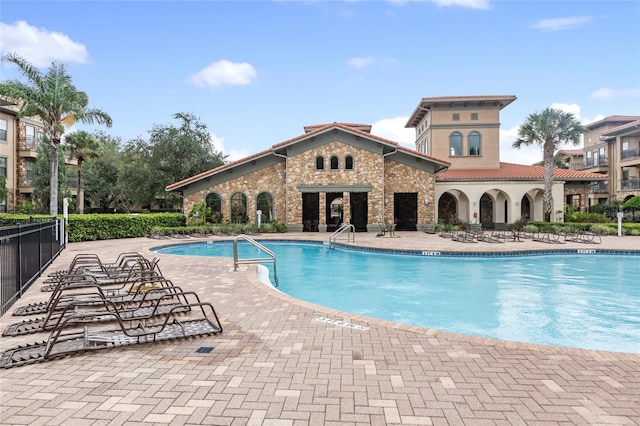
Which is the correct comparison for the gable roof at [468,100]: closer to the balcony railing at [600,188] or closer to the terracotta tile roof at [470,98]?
the terracotta tile roof at [470,98]

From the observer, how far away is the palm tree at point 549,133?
25.1 meters

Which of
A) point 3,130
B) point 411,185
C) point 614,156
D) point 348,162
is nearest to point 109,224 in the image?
point 348,162

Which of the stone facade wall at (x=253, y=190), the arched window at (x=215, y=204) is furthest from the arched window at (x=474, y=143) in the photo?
the arched window at (x=215, y=204)

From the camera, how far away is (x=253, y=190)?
84.0 ft

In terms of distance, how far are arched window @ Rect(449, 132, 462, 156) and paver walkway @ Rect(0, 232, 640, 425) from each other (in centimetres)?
2622

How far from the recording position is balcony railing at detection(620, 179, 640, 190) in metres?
34.7

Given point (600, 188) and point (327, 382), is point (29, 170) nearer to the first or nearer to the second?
point (327, 382)

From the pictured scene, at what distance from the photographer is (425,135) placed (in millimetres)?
31234

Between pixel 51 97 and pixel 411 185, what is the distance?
20.5 m

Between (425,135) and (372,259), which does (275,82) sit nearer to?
(425,135)

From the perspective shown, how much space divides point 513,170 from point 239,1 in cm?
2212

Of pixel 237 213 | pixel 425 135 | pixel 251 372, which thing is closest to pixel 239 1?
pixel 237 213

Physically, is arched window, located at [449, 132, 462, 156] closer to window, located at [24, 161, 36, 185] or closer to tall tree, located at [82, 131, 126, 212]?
tall tree, located at [82, 131, 126, 212]

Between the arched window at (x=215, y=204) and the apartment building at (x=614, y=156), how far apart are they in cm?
3275
